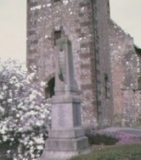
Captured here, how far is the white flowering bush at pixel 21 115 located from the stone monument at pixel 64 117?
702 mm

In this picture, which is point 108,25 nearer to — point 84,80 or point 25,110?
point 84,80

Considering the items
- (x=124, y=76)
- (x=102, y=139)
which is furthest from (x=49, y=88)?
(x=102, y=139)

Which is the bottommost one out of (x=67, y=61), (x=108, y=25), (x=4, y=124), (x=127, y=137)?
(x=127, y=137)

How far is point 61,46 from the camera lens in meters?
8.69

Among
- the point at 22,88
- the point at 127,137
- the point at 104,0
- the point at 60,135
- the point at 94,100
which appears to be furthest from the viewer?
the point at 104,0

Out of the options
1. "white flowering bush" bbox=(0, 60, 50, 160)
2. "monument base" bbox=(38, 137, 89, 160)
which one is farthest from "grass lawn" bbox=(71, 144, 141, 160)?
"white flowering bush" bbox=(0, 60, 50, 160)

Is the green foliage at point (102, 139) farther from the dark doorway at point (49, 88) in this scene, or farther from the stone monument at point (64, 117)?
the dark doorway at point (49, 88)

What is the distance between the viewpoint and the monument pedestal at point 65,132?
770cm

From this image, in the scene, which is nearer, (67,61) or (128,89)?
(67,61)

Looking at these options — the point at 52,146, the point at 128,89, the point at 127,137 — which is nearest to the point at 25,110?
the point at 52,146

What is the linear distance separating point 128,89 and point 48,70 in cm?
608

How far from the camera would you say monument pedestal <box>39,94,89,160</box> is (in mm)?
7699

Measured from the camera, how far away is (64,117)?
8.05 m

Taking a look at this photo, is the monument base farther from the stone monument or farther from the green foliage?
the green foliage
